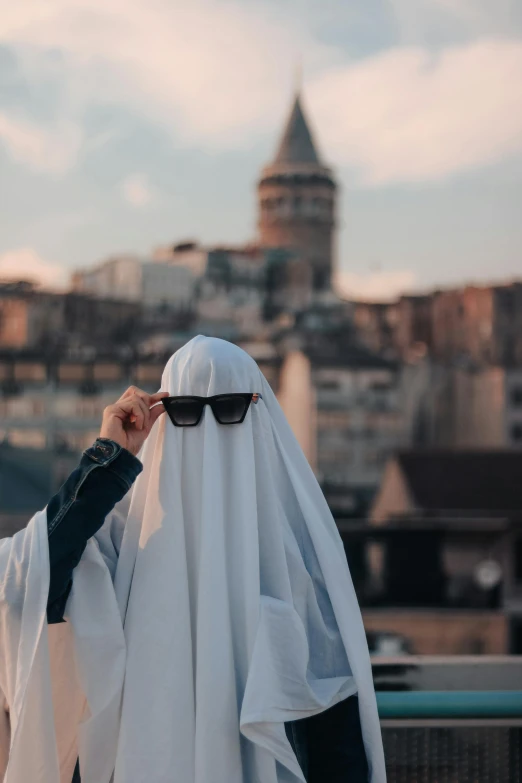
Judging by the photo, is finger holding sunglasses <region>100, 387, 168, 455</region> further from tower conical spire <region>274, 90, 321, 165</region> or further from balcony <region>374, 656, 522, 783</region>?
tower conical spire <region>274, 90, 321, 165</region>

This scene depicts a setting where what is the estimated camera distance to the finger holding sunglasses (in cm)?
223

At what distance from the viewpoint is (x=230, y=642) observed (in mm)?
2135

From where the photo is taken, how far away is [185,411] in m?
2.24

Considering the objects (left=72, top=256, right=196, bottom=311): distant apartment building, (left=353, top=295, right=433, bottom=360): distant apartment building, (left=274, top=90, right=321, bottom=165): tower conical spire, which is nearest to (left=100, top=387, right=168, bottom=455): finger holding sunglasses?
(left=72, top=256, right=196, bottom=311): distant apartment building

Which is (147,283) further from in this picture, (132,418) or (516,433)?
(132,418)

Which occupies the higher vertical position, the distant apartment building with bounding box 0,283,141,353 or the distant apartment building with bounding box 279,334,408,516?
the distant apartment building with bounding box 0,283,141,353

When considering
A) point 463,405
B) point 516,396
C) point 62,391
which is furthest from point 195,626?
point 463,405

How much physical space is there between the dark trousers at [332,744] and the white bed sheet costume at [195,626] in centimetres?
3

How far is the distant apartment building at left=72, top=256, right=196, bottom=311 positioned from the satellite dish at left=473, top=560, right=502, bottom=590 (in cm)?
4729

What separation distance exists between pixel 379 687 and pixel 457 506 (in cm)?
2736

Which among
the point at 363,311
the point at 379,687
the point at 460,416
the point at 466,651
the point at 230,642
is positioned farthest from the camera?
the point at 363,311

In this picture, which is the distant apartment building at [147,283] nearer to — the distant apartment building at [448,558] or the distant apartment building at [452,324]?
the distant apartment building at [452,324]

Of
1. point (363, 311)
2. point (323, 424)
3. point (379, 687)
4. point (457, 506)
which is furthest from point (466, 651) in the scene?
point (363, 311)

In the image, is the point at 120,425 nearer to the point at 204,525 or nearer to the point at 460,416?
the point at 204,525
